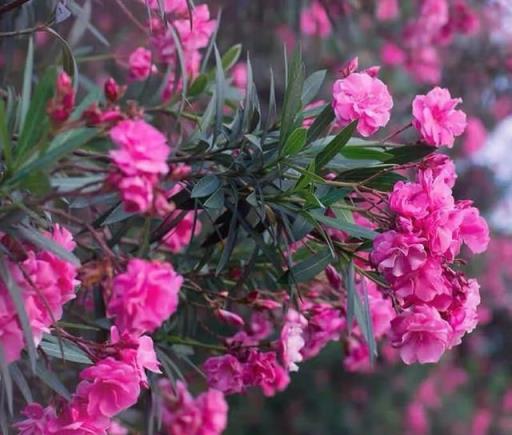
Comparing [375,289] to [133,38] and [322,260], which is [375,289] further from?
[133,38]

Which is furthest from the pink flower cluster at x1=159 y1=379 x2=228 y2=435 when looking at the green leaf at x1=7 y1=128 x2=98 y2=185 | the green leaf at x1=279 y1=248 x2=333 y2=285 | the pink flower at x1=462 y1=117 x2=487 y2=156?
the pink flower at x1=462 y1=117 x2=487 y2=156

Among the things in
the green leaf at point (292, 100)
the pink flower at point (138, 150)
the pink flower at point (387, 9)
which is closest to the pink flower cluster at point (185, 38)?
the green leaf at point (292, 100)

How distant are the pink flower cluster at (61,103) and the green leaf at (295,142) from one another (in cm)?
34

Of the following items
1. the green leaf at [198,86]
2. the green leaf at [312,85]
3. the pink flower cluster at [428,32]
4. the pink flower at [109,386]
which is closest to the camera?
the pink flower at [109,386]

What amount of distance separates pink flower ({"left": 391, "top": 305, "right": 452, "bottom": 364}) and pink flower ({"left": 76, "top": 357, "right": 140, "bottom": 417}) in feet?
1.15

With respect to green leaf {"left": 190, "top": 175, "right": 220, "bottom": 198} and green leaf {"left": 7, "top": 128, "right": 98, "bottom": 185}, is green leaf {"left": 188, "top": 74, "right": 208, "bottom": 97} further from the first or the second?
green leaf {"left": 7, "top": 128, "right": 98, "bottom": 185}

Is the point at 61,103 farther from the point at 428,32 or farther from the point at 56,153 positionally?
the point at 428,32

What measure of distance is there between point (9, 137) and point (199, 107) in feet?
4.23

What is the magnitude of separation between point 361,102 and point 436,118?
108 millimetres

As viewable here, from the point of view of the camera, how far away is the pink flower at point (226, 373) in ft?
4.83

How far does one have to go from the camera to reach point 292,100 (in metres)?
1.27

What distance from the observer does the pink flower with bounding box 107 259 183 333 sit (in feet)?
3.17

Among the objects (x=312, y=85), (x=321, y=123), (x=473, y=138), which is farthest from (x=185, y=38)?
(x=473, y=138)

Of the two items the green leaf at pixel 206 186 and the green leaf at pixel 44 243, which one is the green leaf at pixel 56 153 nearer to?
the green leaf at pixel 44 243
